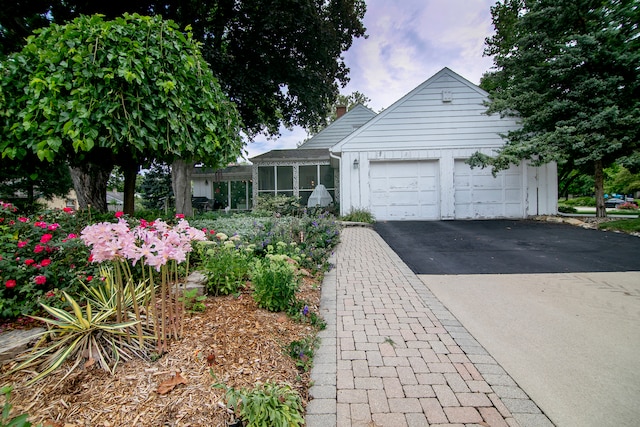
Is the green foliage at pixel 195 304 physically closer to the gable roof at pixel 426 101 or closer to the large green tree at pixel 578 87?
the gable roof at pixel 426 101

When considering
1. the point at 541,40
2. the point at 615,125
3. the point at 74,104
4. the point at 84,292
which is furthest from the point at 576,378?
the point at 541,40

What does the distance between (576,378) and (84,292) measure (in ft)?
12.5

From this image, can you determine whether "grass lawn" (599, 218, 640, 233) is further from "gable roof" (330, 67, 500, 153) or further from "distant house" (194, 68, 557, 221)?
"gable roof" (330, 67, 500, 153)

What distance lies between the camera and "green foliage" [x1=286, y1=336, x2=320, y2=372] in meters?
2.13

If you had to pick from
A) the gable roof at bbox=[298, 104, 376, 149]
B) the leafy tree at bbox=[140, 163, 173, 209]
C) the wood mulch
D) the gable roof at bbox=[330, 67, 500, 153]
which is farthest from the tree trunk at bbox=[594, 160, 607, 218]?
the leafy tree at bbox=[140, 163, 173, 209]

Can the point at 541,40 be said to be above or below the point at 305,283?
above

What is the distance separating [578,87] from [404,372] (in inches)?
420

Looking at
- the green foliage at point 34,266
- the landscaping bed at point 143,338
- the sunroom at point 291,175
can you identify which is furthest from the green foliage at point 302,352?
the sunroom at point 291,175

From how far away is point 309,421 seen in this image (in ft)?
5.42

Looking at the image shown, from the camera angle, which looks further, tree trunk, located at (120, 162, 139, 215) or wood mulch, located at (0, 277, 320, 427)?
tree trunk, located at (120, 162, 139, 215)

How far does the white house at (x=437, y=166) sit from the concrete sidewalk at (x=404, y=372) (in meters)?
7.63

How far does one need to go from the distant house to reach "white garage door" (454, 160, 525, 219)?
0.10ft

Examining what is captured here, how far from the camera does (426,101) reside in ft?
35.0

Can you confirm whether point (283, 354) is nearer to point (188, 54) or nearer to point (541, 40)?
point (188, 54)
